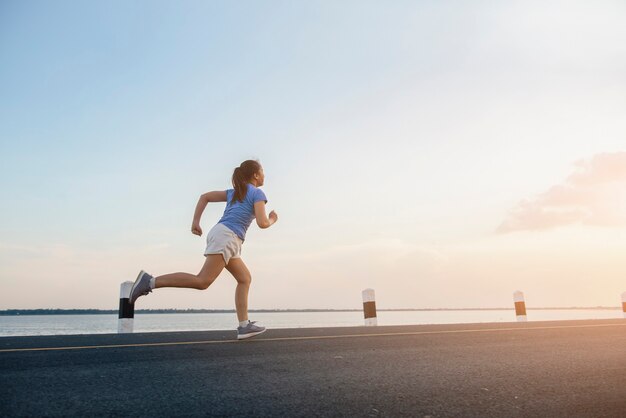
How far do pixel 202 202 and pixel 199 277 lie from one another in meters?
0.97

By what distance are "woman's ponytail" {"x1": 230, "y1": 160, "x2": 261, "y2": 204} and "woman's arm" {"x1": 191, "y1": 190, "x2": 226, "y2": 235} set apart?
0.62 feet

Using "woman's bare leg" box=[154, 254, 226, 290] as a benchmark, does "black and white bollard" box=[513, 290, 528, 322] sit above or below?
below

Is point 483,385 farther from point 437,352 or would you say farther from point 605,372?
point 437,352

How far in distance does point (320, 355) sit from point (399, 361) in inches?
27.9

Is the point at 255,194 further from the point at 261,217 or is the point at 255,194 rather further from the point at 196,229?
the point at 196,229

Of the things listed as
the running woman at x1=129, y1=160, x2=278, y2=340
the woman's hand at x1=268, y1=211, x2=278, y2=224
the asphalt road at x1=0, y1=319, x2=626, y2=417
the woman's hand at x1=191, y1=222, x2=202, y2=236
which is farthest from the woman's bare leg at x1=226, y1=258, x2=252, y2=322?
the asphalt road at x1=0, y1=319, x2=626, y2=417

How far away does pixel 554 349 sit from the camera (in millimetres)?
4438

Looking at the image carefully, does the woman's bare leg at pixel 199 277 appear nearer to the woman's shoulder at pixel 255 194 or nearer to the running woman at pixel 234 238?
the running woman at pixel 234 238

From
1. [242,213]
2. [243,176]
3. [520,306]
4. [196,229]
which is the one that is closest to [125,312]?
[196,229]

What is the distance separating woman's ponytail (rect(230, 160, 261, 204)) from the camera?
17.9ft

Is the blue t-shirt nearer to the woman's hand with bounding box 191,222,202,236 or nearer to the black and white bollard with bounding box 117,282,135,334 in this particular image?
the woman's hand with bounding box 191,222,202,236

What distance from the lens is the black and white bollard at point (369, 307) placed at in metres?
9.84

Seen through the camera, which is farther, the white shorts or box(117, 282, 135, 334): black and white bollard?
box(117, 282, 135, 334): black and white bollard

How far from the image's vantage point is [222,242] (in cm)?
520
